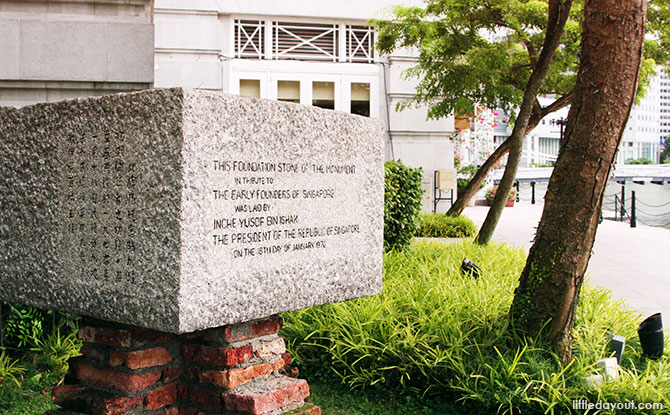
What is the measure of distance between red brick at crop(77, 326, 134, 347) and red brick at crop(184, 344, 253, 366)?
339 mm

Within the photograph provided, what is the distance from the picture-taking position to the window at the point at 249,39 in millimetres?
13562

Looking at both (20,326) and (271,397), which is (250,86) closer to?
(20,326)

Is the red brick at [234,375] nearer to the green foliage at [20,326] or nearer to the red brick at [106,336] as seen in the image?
the red brick at [106,336]

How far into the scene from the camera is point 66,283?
312 cm

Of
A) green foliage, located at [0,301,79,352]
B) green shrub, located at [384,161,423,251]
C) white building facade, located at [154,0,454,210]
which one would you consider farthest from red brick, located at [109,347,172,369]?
white building facade, located at [154,0,454,210]

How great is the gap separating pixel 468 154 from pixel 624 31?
23.4 metres

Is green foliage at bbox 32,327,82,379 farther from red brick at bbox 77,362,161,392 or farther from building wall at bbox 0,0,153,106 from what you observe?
building wall at bbox 0,0,153,106

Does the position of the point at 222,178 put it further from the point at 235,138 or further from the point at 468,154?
the point at 468,154

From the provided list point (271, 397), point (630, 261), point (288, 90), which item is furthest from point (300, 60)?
point (271, 397)

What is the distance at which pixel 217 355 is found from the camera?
325 cm

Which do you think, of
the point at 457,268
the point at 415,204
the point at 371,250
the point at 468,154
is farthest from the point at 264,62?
the point at 468,154

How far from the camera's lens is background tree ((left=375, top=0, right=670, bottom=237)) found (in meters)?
11.2

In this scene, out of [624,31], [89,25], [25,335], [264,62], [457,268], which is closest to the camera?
[624,31]

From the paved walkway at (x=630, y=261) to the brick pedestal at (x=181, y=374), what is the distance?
2.82m
